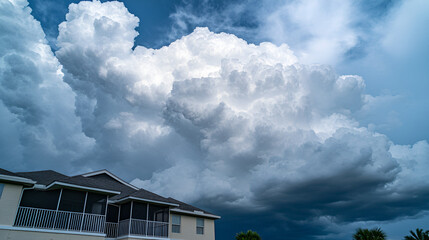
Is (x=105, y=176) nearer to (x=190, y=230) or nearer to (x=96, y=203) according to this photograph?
(x=96, y=203)

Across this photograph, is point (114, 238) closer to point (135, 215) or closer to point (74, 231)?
point (135, 215)

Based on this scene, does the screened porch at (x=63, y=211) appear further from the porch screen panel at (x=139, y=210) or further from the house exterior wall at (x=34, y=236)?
the porch screen panel at (x=139, y=210)

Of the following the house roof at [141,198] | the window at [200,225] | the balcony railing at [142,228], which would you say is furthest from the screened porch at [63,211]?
the window at [200,225]

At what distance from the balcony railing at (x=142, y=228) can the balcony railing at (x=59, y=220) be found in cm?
226

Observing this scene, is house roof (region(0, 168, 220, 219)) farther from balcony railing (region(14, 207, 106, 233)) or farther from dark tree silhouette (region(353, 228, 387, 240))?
dark tree silhouette (region(353, 228, 387, 240))

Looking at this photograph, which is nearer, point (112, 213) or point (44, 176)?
point (44, 176)

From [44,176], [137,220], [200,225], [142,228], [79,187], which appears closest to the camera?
[79,187]

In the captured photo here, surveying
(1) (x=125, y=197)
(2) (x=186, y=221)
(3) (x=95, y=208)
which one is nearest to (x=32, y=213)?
(3) (x=95, y=208)

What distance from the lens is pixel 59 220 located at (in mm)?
19531

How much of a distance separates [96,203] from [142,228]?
4183mm

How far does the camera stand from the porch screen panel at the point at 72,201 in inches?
827

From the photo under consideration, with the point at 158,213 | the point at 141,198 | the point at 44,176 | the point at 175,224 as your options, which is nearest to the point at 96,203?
the point at 141,198

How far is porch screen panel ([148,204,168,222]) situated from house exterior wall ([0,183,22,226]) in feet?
32.3

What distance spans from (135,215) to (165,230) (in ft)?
9.82
